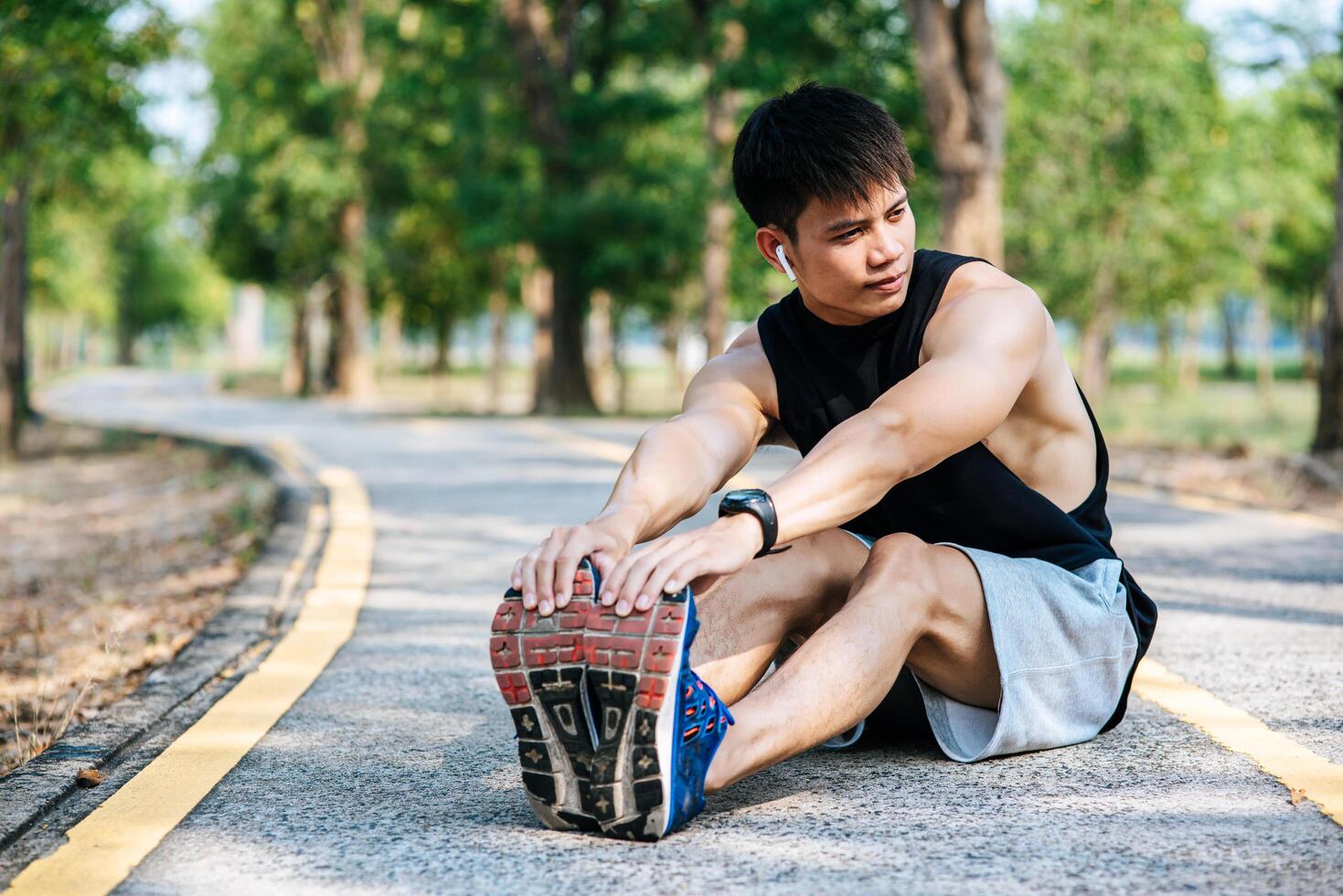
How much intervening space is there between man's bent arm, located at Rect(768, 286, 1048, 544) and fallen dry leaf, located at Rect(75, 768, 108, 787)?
1551 mm

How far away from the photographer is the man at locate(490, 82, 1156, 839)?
2484 mm

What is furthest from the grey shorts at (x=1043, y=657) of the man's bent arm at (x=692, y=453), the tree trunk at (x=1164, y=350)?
the tree trunk at (x=1164, y=350)

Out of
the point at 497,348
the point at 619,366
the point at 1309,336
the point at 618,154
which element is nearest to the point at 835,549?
the point at 618,154

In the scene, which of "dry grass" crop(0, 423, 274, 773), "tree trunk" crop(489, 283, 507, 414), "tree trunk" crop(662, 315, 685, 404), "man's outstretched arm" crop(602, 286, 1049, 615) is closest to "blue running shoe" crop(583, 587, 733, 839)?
"man's outstretched arm" crop(602, 286, 1049, 615)

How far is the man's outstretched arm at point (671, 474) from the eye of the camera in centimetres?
256

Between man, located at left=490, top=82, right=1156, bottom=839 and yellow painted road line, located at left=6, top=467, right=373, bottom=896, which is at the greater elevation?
man, located at left=490, top=82, right=1156, bottom=839

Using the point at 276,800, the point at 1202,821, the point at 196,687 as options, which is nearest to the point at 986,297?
the point at 1202,821

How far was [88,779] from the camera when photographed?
303 cm

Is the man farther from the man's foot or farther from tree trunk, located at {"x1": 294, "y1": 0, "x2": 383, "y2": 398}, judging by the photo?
tree trunk, located at {"x1": 294, "y1": 0, "x2": 383, "y2": 398}

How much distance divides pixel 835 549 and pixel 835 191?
769 millimetres

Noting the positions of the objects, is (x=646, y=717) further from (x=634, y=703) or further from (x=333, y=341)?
(x=333, y=341)

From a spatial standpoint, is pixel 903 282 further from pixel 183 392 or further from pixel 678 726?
pixel 183 392

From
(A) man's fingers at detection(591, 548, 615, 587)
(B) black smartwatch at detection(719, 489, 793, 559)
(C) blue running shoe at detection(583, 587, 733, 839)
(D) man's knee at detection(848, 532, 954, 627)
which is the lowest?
(C) blue running shoe at detection(583, 587, 733, 839)

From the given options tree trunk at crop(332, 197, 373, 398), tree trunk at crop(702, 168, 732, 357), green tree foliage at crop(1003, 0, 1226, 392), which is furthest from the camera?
tree trunk at crop(332, 197, 373, 398)
